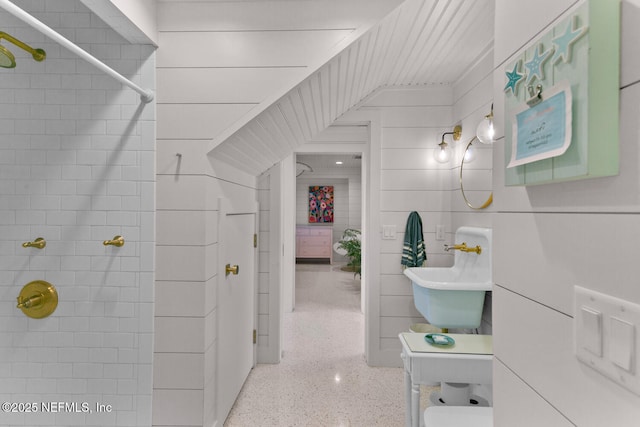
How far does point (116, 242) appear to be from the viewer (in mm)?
1439

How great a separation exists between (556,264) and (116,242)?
1.60m

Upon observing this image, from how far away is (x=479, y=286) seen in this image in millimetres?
1742

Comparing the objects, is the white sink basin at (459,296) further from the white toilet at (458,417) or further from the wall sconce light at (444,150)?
the wall sconce light at (444,150)

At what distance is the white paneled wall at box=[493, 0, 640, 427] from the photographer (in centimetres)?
42

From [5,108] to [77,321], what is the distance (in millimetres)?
1035

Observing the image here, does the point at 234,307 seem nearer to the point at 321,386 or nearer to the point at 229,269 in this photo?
the point at 229,269

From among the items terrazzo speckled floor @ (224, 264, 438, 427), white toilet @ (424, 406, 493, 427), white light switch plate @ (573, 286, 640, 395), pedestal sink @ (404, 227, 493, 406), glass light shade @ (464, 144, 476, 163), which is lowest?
terrazzo speckled floor @ (224, 264, 438, 427)

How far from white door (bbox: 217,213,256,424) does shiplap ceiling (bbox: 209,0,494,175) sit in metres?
0.42

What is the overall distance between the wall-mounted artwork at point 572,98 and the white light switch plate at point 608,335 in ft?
0.59

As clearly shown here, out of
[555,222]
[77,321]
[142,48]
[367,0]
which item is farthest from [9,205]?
[555,222]

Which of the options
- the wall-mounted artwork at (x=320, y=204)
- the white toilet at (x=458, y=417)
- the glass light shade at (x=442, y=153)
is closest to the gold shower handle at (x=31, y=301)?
the white toilet at (x=458, y=417)

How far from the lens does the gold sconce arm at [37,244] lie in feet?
4.61

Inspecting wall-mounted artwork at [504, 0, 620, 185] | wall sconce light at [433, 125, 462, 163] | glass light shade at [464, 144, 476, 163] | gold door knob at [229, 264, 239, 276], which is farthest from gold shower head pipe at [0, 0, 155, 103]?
wall sconce light at [433, 125, 462, 163]

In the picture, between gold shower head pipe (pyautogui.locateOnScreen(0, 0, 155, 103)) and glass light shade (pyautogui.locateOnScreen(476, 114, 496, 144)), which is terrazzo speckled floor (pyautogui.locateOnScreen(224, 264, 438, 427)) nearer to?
glass light shade (pyautogui.locateOnScreen(476, 114, 496, 144))
